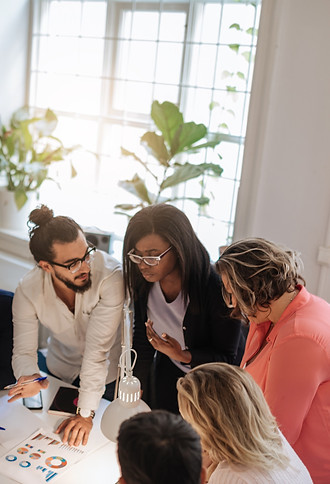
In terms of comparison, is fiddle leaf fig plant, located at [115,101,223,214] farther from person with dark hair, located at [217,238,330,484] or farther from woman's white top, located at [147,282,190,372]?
person with dark hair, located at [217,238,330,484]

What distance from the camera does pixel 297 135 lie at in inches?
112

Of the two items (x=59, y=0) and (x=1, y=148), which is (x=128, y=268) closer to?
(x=1, y=148)

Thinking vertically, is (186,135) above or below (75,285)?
above

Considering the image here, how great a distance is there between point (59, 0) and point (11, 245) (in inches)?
72.0

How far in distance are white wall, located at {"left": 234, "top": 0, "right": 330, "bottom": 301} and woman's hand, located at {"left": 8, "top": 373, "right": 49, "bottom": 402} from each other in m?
1.48

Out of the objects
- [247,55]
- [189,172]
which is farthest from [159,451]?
[247,55]

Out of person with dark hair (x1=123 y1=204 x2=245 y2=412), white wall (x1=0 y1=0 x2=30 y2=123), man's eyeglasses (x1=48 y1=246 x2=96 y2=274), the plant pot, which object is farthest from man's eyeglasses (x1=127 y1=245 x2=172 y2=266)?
white wall (x1=0 y1=0 x2=30 y2=123)

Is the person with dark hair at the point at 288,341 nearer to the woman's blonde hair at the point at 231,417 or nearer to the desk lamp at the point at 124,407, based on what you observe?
the woman's blonde hair at the point at 231,417

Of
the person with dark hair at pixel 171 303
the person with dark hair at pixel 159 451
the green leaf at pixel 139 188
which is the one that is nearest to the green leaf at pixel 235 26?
the green leaf at pixel 139 188

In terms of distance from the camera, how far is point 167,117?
320 centimetres

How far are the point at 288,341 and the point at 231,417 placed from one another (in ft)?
1.39

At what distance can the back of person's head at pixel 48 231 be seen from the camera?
203 cm

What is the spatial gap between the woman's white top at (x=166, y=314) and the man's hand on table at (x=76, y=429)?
493 mm

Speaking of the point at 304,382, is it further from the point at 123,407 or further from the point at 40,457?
the point at 40,457
